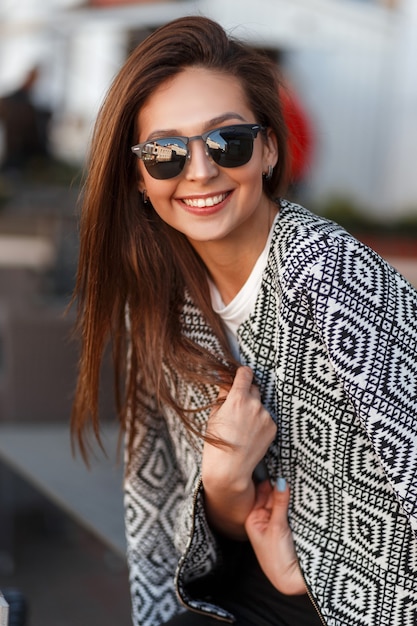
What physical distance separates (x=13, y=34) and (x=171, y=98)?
14.7 m

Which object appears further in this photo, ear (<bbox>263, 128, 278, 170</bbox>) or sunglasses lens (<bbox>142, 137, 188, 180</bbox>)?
ear (<bbox>263, 128, 278, 170</bbox>)

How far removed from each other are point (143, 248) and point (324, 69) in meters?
13.4

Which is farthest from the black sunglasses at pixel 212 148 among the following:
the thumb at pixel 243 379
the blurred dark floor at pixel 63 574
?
the blurred dark floor at pixel 63 574

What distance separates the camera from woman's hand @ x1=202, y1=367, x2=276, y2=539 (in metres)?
1.84

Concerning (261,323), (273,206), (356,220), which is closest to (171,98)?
(273,206)

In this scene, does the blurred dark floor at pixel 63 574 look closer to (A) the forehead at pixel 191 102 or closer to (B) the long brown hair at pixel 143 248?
(B) the long brown hair at pixel 143 248

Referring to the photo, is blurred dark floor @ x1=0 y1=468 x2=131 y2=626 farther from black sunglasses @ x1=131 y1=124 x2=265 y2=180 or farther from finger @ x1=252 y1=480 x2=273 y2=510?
black sunglasses @ x1=131 y1=124 x2=265 y2=180

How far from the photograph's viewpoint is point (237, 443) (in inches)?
72.5

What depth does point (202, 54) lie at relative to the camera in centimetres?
190

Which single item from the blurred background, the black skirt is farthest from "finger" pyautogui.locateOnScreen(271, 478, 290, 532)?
the blurred background

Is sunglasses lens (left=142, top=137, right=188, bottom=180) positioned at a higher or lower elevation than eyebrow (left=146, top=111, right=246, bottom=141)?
lower

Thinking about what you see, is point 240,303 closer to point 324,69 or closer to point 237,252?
point 237,252

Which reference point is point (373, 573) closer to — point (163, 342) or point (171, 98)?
point (163, 342)

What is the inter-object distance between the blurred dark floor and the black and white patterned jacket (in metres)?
1.50
